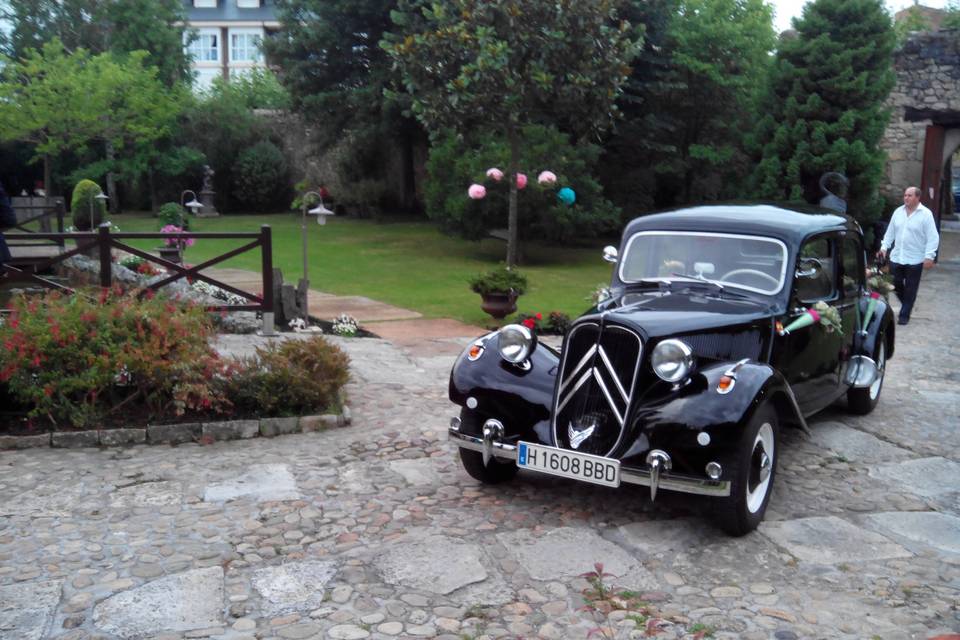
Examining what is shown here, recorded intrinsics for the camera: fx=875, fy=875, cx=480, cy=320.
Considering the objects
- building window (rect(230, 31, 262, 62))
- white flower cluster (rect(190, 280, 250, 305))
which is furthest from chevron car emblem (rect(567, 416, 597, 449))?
building window (rect(230, 31, 262, 62))

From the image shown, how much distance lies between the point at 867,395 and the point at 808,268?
1776 mm

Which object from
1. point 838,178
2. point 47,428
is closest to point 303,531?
point 47,428

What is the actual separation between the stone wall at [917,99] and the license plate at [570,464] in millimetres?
17121

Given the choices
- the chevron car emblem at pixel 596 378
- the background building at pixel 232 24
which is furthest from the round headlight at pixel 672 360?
the background building at pixel 232 24

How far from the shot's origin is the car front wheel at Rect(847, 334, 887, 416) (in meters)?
7.25

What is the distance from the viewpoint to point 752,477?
16.1 feet

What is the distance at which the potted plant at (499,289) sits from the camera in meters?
11.3

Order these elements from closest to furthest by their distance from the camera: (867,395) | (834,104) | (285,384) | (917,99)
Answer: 1. (285,384)
2. (867,395)
3. (834,104)
4. (917,99)

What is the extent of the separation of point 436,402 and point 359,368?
136cm

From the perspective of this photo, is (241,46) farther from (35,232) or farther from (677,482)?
(677,482)

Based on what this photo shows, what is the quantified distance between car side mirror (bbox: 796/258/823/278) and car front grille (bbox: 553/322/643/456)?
5.92ft

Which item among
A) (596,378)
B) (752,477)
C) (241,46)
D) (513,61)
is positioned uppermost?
(241,46)

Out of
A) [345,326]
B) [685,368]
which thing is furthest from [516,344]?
[345,326]

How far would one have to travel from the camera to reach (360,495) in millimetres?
5293
